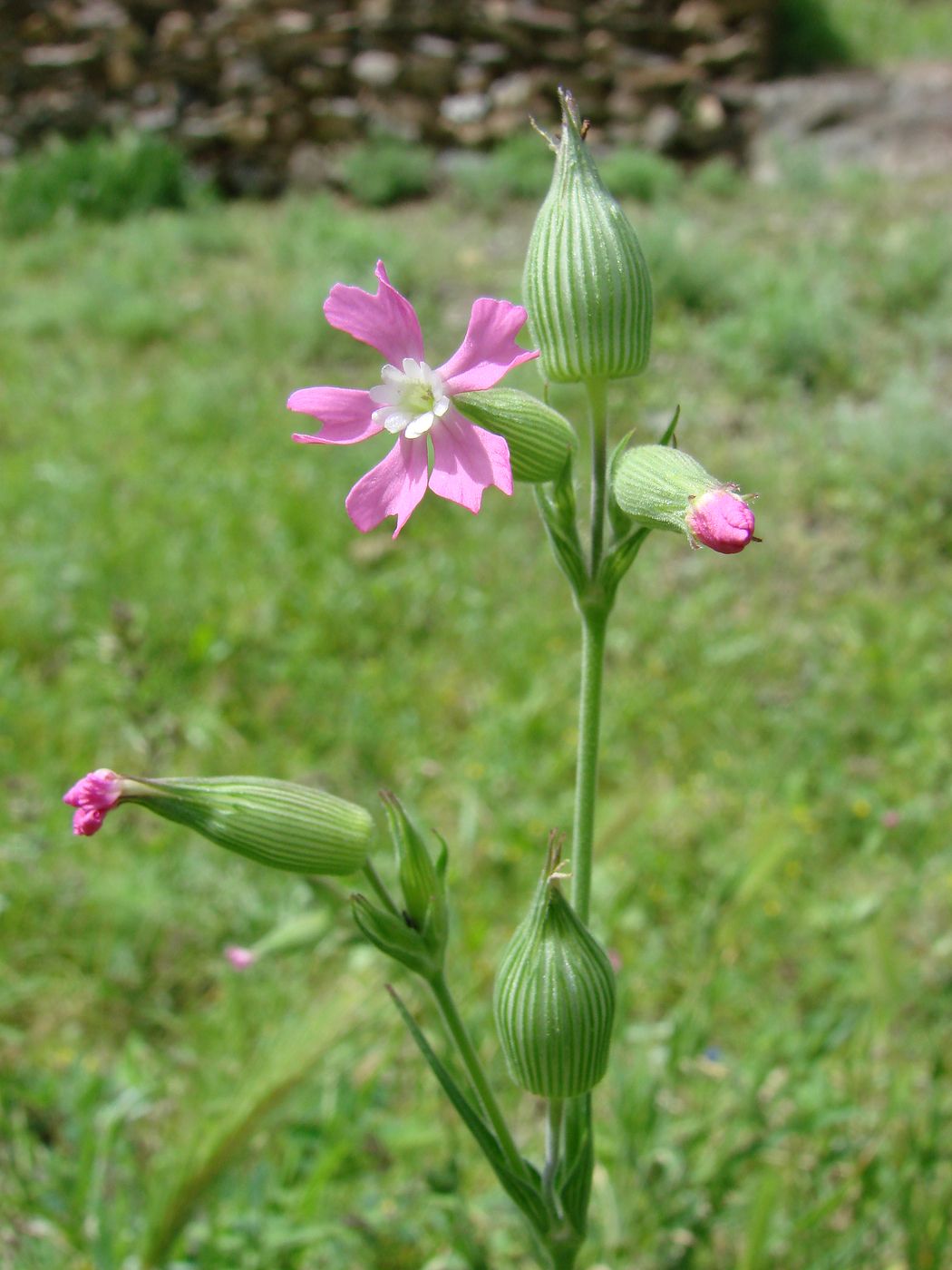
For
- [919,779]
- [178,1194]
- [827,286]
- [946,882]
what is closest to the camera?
[178,1194]

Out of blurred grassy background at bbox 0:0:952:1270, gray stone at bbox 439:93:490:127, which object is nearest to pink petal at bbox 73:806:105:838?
blurred grassy background at bbox 0:0:952:1270

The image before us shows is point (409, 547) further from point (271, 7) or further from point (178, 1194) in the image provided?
point (271, 7)

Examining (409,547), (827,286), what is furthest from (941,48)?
(409,547)

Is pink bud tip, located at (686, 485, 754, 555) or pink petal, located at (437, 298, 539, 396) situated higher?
pink petal, located at (437, 298, 539, 396)

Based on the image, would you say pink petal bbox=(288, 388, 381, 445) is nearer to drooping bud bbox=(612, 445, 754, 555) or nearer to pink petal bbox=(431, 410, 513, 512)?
pink petal bbox=(431, 410, 513, 512)

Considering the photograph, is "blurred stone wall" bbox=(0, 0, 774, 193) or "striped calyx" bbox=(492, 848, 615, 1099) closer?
"striped calyx" bbox=(492, 848, 615, 1099)
